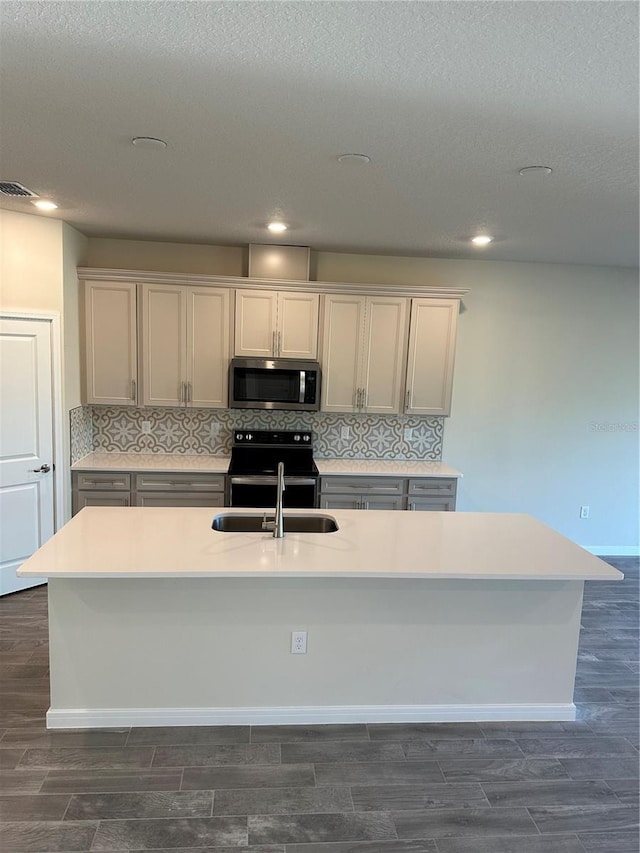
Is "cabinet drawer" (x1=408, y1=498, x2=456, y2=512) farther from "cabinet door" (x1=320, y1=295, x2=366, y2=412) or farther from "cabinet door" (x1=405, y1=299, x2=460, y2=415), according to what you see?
"cabinet door" (x1=320, y1=295, x2=366, y2=412)

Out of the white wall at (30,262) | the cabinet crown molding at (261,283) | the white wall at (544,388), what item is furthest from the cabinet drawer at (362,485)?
the white wall at (30,262)

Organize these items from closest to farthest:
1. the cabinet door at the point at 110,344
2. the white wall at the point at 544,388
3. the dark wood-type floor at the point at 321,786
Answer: the dark wood-type floor at the point at 321,786
the cabinet door at the point at 110,344
the white wall at the point at 544,388

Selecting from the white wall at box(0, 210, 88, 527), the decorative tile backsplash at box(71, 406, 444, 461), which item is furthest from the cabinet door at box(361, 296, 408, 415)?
the white wall at box(0, 210, 88, 527)

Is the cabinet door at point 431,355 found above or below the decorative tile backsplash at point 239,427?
above

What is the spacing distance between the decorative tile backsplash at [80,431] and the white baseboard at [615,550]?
15.0ft

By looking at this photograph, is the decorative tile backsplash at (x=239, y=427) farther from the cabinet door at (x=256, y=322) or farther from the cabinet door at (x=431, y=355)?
the cabinet door at (x=256, y=322)

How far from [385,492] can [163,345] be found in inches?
83.8

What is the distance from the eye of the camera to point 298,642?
2547 millimetres

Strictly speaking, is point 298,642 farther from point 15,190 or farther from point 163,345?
point 15,190

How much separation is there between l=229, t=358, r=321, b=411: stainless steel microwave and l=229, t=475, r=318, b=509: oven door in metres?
0.59

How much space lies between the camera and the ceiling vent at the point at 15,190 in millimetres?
2967

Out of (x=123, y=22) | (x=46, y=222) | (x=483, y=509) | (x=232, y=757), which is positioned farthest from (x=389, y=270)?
(x=232, y=757)

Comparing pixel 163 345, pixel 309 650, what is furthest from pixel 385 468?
pixel 309 650

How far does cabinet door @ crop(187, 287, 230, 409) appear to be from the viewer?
4.29 meters
